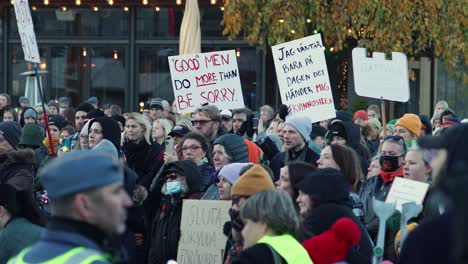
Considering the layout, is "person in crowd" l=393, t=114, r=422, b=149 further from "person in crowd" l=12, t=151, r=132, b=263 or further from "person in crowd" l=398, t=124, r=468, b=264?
"person in crowd" l=12, t=151, r=132, b=263

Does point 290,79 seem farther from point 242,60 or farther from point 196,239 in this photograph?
point 242,60

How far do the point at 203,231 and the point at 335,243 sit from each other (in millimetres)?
2685

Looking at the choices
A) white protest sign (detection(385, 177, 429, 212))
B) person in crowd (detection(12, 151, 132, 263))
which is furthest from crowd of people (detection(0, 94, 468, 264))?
white protest sign (detection(385, 177, 429, 212))

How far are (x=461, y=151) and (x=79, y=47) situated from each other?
77.2 ft

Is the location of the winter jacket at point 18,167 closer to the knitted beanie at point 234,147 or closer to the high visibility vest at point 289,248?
the knitted beanie at point 234,147

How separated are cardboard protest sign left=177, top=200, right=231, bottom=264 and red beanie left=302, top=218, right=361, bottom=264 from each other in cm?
229

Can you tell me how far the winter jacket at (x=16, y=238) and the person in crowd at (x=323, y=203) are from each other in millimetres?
1669

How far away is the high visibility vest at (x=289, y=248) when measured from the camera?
17.8 feet

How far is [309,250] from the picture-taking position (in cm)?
560

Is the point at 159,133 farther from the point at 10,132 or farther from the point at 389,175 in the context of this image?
the point at 389,175

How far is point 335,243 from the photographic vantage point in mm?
5492

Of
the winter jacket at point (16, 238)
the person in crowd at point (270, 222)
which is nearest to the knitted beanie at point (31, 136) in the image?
the winter jacket at point (16, 238)

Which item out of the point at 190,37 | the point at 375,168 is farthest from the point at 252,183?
the point at 190,37

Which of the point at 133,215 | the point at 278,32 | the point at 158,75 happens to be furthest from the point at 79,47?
the point at 133,215
